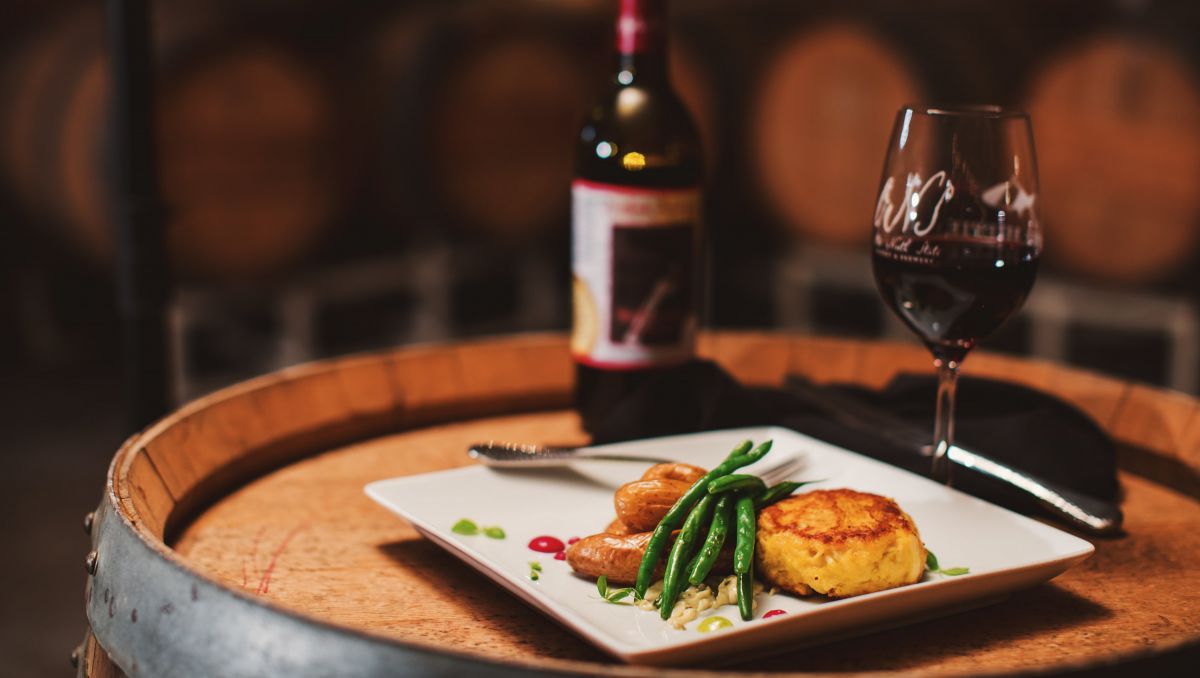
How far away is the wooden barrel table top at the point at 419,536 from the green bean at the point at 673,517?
2.1 inches

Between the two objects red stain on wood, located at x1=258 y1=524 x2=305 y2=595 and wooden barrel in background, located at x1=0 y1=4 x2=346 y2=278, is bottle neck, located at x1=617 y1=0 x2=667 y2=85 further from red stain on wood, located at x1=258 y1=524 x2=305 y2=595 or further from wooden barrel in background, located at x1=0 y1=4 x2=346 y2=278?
wooden barrel in background, located at x1=0 y1=4 x2=346 y2=278

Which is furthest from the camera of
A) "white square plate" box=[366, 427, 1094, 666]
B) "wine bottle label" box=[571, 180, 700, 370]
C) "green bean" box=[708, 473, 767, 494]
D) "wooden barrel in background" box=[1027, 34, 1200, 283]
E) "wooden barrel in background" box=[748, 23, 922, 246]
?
"wooden barrel in background" box=[748, 23, 922, 246]

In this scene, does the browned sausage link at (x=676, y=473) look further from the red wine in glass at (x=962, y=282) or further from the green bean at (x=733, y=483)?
the red wine in glass at (x=962, y=282)

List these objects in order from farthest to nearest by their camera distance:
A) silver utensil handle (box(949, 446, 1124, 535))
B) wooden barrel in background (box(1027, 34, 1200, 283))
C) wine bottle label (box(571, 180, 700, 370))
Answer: wooden barrel in background (box(1027, 34, 1200, 283))
wine bottle label (box(571, 180, 700, 370))
silver utensil handle (box(949, 446, 1124, 535))

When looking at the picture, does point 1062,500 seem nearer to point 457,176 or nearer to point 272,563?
point 272,563

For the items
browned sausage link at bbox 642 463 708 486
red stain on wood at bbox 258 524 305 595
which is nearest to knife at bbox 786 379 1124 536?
browned sausage link at bbox 642 463 708 486

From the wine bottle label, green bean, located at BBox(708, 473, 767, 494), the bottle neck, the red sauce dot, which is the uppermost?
the bottle neck

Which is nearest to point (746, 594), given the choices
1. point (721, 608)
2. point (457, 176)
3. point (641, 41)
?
point (721, 608)

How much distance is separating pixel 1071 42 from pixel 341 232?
189cm

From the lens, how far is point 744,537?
69 cm

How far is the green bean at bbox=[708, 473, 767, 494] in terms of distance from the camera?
0.72 meters

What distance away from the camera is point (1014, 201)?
2.64 feet

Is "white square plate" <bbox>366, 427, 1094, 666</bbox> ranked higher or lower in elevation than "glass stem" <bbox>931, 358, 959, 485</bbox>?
lower

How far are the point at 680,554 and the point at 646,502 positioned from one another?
0.07m
